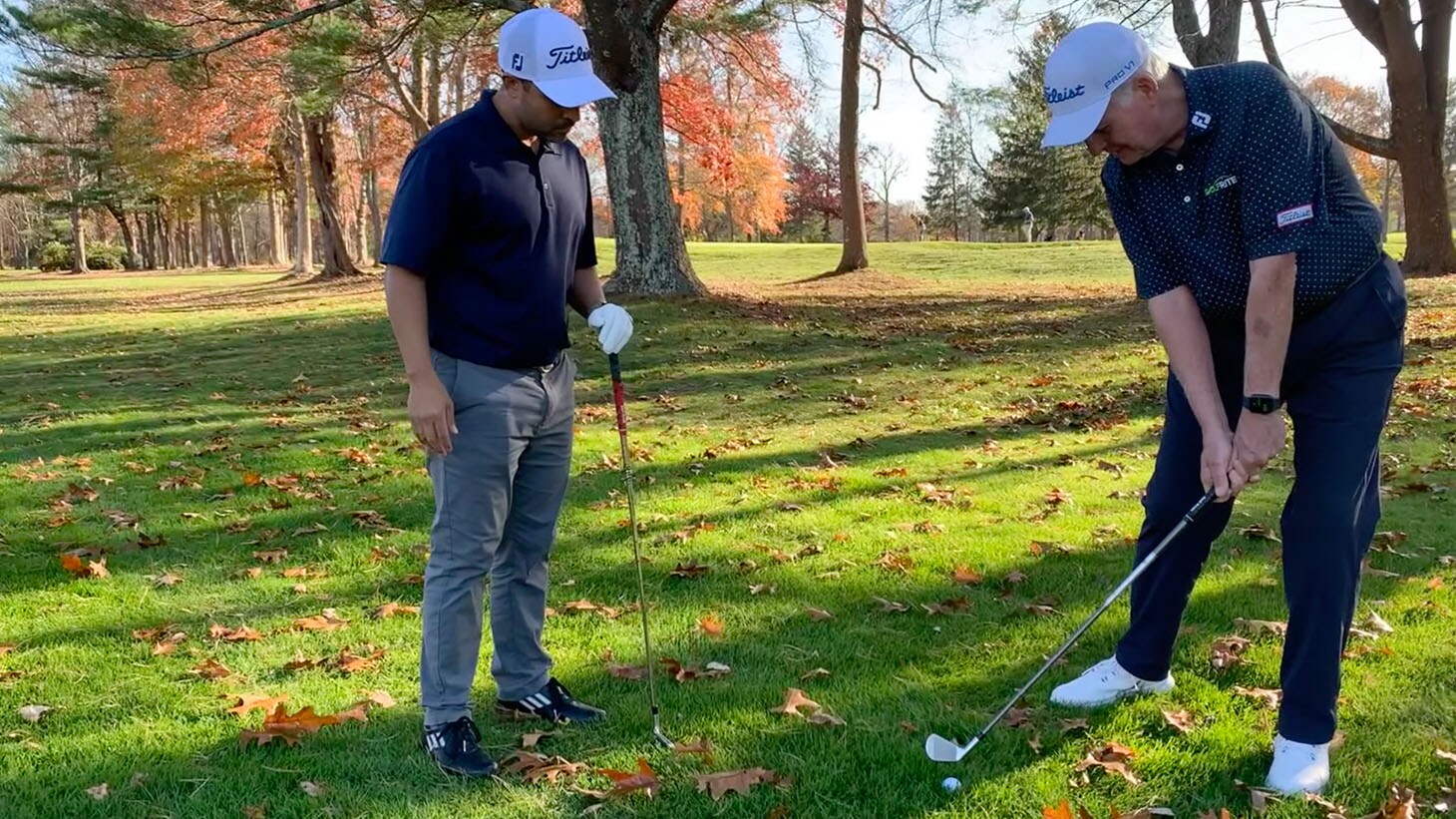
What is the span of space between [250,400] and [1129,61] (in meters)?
9.27

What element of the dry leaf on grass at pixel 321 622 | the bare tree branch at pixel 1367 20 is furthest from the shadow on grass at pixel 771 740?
the bare tree branch at pixel 1367 20

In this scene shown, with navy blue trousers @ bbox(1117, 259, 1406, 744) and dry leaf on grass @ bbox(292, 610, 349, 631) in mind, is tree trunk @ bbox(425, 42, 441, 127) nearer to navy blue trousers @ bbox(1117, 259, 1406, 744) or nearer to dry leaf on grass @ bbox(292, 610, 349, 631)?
dry leaf on grass @ bbox(292, 610, 349, 631)

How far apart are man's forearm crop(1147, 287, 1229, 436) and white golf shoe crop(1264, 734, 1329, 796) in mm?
903

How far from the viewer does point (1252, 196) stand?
104 inches

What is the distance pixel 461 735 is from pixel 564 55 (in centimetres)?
198

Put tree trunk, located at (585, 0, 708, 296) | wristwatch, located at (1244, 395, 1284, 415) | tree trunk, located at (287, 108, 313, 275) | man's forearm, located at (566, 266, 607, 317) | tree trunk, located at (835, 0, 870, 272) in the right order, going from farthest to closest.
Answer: tree trunk, located at (287, 108, 313, 275) → tree trunk, located at (835, 0, 870, 272) → tree trunk, located at (585, 0, 708, 296) → man's forearm, located at (566, 266, 607, 317) → wristwatch, located at (1244, 395, 1284, 415)

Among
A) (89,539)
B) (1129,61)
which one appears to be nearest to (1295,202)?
(1129,61)

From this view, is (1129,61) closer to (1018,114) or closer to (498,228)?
(498,228)

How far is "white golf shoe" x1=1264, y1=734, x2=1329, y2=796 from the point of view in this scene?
2.85 metres

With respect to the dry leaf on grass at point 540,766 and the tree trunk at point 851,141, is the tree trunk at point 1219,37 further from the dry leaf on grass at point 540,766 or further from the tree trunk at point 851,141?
the dry leaf on grass at point 540,766

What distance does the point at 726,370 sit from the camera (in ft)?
36.5

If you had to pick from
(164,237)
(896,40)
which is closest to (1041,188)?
(896,40)

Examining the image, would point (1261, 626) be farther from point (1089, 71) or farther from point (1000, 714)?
point (1089, 71)

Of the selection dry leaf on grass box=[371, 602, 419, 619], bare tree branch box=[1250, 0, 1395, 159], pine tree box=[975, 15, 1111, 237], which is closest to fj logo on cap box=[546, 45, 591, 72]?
dry leaf on grass box=[371, 602, 419, 619]
